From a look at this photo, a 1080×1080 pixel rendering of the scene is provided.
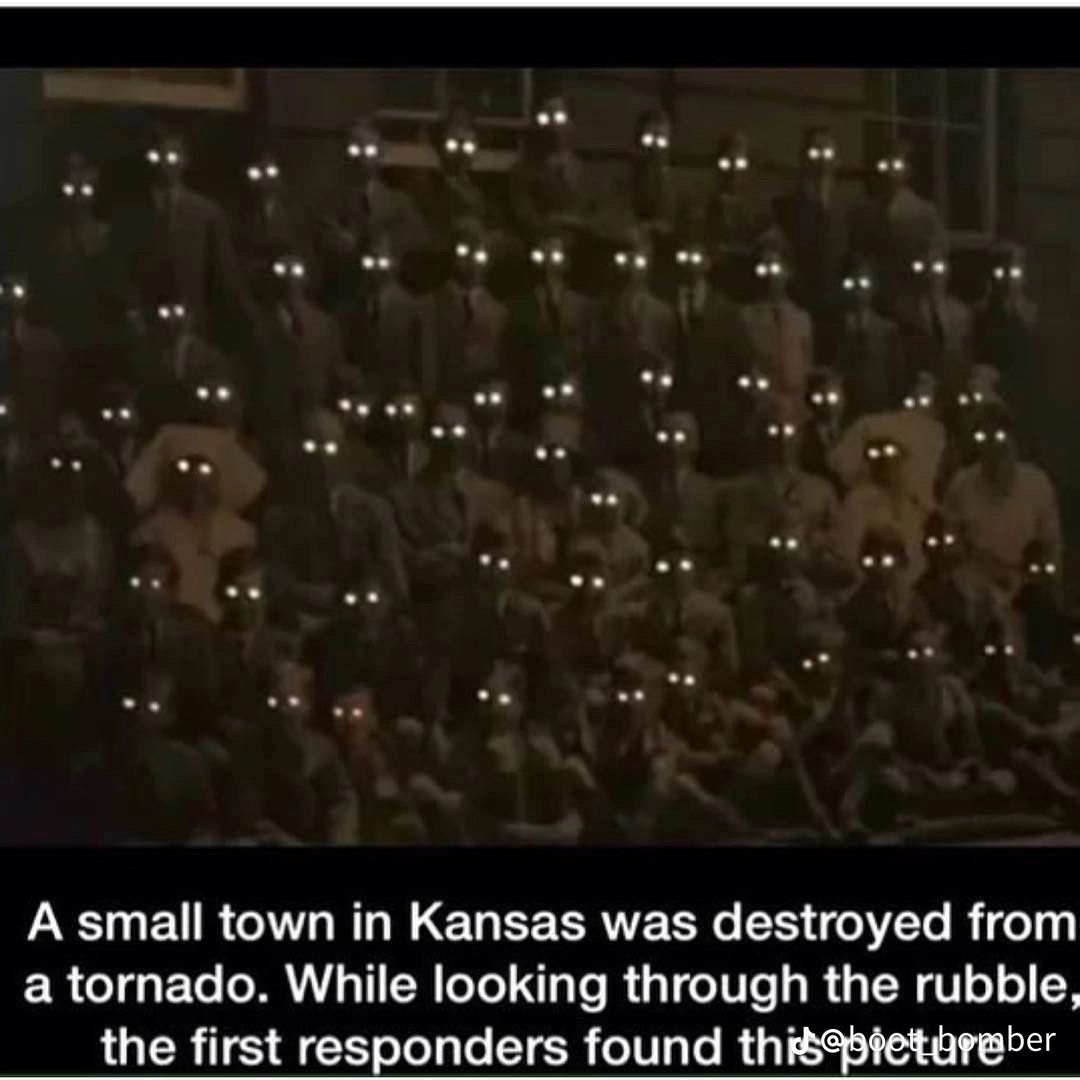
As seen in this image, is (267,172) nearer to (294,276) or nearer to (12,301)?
(294,276)

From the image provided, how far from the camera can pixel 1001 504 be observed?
2.16 meters

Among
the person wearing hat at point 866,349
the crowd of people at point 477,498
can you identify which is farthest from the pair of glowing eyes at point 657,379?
the person wearing hat at point 866,349

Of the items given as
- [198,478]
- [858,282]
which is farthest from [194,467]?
[858,282]

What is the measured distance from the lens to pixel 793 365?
2.15 metres

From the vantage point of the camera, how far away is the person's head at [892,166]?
2152 millimetres

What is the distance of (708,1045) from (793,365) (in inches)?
17.6

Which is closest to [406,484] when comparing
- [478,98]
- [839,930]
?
[478,98]

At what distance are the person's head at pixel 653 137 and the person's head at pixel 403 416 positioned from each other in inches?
8.6

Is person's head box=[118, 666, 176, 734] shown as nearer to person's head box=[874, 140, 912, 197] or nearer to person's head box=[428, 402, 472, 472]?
person's head box=[428, 402, 472, 472]

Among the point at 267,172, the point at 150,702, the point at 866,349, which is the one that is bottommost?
the point at 150,702

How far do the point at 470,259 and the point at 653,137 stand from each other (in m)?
0.14

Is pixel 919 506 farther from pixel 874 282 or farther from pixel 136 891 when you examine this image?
pixel 136 891

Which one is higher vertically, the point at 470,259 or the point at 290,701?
the point at 470,259

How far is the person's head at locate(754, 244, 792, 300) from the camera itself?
215 centimetres
